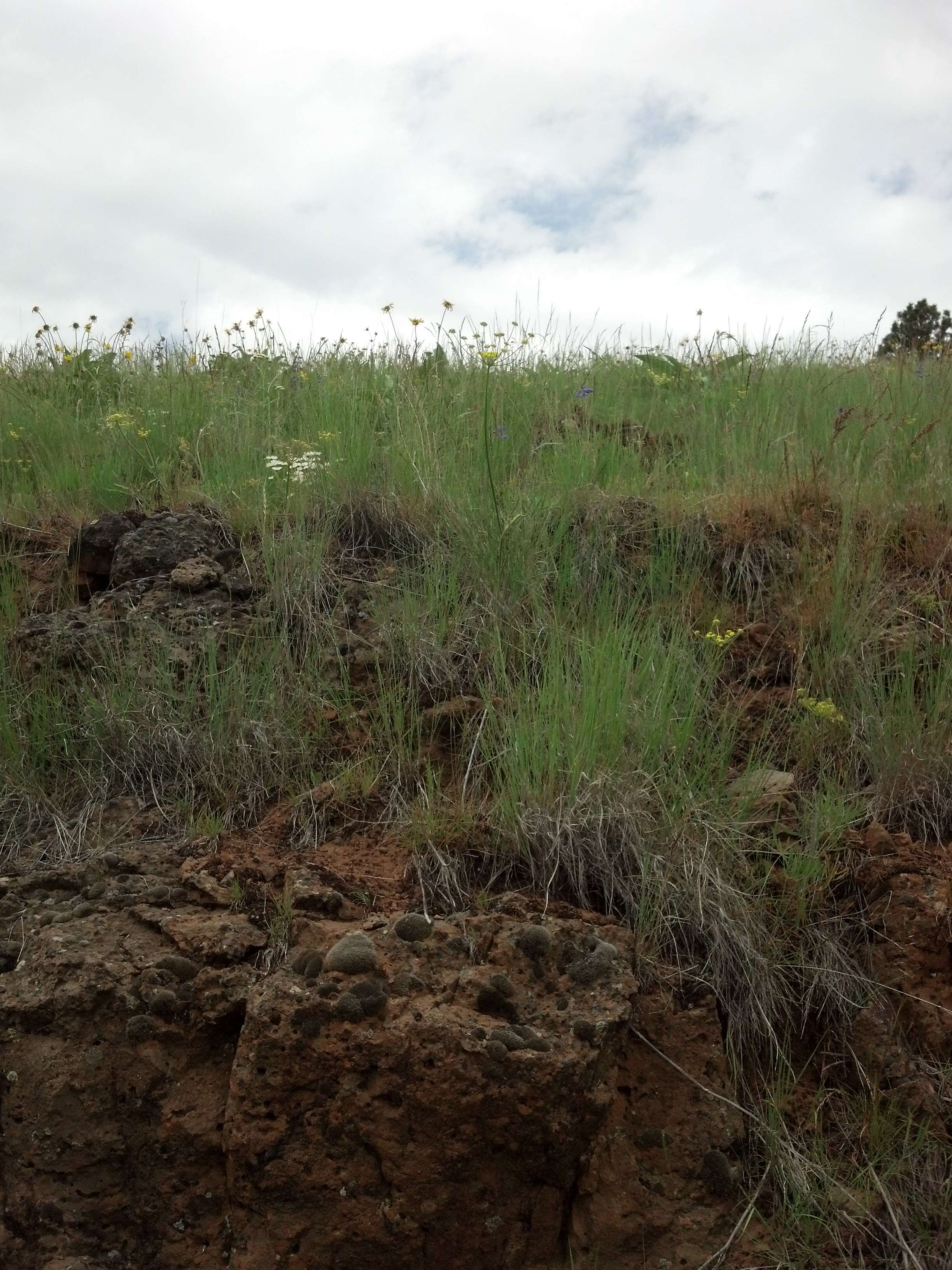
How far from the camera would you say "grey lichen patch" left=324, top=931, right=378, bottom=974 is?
7.41ft

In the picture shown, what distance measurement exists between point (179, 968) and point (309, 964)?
319 millimetres

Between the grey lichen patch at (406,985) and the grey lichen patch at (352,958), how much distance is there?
0.17 feet

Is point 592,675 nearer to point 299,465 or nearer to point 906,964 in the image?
point 906,964

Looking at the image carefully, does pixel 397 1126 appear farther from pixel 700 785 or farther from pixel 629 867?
pixel 700 785

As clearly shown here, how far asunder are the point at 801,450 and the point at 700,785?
2084mm

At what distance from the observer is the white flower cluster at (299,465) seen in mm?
4090

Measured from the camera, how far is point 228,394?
5.27 metres

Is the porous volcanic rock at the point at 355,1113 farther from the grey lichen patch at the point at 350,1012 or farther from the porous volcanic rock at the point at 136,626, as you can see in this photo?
the porous volcanic rock at the point at 136,626

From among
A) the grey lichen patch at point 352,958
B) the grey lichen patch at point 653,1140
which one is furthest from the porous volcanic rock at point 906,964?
the grey lichen patch at point 352,958

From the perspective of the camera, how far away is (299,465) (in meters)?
4.11

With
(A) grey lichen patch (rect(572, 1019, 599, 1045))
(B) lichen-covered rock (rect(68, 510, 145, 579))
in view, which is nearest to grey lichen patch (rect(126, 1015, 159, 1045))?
(A) grey lichen patch (rect(572, 1019, 599, 1045))

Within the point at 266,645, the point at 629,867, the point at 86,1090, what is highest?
the point at 266,645

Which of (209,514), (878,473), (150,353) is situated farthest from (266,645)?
(150,353)

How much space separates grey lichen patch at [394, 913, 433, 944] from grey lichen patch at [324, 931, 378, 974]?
91 millimetres
